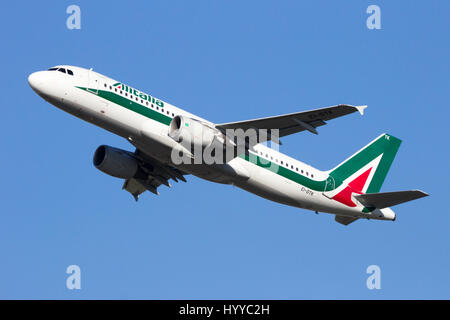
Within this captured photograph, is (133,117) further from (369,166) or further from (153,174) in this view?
(369,166)

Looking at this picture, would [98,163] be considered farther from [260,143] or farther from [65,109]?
[260,143]

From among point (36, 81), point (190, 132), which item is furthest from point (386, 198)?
point (36, 81)

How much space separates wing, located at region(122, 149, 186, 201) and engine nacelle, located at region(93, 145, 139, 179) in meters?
0.66

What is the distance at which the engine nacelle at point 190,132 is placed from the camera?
37.2 meters

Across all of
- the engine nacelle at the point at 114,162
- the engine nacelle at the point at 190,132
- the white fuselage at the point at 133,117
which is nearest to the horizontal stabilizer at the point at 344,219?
the white fuselage at the point at 133,117

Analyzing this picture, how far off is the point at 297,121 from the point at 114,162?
12.0 meters

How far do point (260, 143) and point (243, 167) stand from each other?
1.62 m

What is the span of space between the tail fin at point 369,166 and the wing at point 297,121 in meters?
7.13

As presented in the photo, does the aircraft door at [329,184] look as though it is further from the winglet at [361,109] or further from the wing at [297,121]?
the winglet at [361,109]

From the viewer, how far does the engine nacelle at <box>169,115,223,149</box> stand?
37.2 metres

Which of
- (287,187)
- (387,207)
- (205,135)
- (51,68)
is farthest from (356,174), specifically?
(51,68)

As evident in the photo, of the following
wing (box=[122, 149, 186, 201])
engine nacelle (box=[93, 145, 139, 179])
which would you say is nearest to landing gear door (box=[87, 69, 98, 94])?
engine nacelle (box=[93, 145, 139, 179])

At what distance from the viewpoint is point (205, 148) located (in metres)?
37.9

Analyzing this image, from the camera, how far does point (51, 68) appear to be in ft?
124
